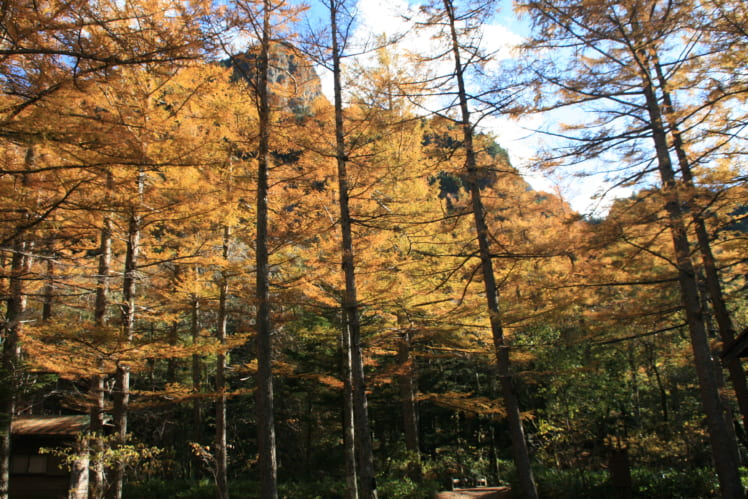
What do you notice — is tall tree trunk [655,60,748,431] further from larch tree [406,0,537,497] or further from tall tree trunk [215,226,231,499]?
tall tree trunk [215,226,231,499]

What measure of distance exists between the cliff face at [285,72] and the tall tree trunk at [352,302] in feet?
2.14

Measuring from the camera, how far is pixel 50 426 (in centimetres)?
1265

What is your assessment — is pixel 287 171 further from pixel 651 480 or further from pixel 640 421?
pixel 640 421

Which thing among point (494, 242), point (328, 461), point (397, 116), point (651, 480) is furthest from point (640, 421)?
point (397, 116)

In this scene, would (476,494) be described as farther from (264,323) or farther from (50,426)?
(50,426)

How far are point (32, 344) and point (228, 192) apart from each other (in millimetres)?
3898

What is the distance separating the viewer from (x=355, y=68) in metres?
9.26

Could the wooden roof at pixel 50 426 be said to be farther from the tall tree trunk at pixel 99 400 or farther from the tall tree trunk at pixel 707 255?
the tall tree trunk at pixel 707 255

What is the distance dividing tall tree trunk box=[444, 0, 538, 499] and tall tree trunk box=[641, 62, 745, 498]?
264 cm

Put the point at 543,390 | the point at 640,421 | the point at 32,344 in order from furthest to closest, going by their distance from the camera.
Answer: the point at 640,421 → the point at 543,390 → the point at 32,344

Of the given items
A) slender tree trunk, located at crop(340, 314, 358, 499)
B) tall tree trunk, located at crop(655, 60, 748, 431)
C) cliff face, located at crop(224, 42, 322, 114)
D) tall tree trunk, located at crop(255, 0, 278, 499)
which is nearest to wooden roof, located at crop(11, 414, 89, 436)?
slender tree trunk, located at crop(340, 314, 358, 499)

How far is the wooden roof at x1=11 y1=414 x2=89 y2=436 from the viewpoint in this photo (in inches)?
485

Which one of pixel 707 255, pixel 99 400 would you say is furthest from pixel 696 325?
pixel 99 400

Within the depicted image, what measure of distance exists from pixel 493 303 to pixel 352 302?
98.9 inches
